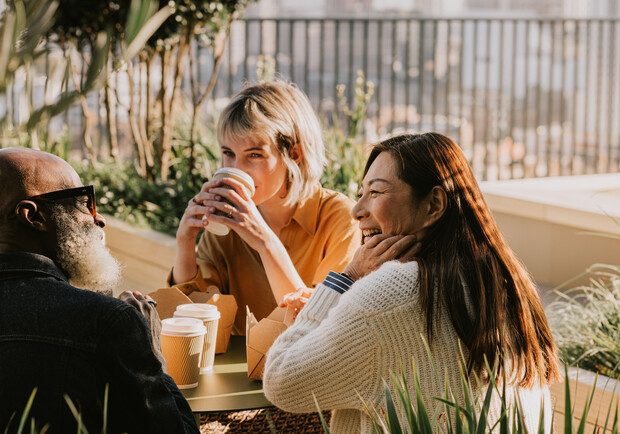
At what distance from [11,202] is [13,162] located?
83 mm

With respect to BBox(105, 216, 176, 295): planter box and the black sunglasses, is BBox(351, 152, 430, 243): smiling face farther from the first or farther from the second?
BBox(105, 216, 176, 295): planter box

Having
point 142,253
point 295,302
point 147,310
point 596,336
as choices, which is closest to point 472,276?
point 295,302

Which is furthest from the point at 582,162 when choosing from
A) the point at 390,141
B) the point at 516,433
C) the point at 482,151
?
the point at 516,433

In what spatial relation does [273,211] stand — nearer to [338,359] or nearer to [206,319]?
[206,319]

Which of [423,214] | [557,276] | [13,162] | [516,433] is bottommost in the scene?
[557,276]

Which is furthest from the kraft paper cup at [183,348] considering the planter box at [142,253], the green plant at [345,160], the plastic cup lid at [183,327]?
the planter box at [142,253]

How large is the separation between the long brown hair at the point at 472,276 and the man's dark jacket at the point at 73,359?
61 centimetres

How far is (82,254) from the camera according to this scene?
1.62m

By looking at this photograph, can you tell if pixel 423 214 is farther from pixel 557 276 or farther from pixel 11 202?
pixel 557 276

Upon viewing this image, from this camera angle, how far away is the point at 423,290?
5.38 feet

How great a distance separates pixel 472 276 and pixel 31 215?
941 millimetres

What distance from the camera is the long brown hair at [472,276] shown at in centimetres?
164

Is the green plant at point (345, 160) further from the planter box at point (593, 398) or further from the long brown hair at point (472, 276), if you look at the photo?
the long brown hair at point (472, 276)

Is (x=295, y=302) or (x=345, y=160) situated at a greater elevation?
(x=345, y=160)
